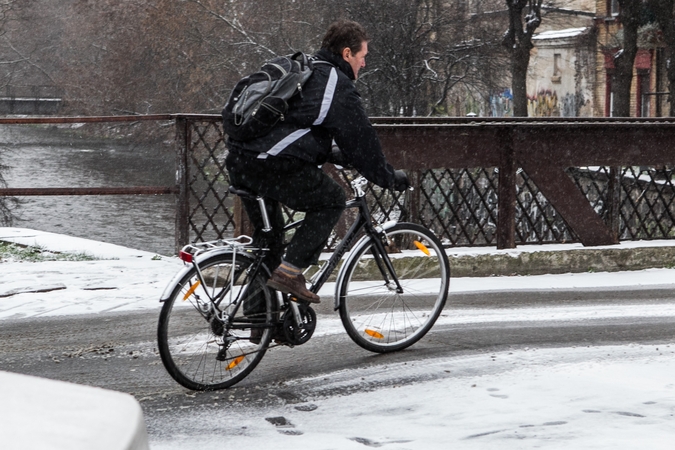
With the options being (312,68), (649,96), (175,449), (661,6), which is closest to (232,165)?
(312,68)

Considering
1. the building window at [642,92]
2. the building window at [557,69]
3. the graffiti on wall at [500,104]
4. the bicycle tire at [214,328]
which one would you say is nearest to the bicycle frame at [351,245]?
the bicycle tire at [214,328]

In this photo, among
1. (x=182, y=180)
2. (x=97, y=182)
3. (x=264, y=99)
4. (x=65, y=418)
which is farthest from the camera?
(x=97, y=182)

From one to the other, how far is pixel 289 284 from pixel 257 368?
0.64 m

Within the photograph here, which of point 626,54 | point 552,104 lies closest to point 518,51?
point 626,54

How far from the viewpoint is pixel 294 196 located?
508 cm

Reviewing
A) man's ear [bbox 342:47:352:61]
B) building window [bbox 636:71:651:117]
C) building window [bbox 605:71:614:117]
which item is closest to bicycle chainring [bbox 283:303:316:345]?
man's ear [bbox 342:47:352:61]

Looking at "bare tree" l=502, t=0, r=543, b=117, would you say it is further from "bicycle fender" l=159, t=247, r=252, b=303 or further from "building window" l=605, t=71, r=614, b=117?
"bicycle fender" l=159, t=247, r=252, b=303

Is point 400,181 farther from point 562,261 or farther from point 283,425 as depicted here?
point 562,261

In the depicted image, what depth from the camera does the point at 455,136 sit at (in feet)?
28.1

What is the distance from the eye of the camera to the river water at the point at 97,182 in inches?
938

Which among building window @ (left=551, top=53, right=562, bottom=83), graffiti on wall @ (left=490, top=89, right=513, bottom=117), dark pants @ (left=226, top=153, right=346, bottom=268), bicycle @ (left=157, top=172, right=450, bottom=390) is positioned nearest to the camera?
bicycle @ (left=157, top=172, right=450, bottom=390)

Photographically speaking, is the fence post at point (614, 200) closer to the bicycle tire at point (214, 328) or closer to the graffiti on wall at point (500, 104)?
the bicycle tire at point (214, 328)

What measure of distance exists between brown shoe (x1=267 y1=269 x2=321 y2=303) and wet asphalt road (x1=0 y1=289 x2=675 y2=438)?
17.4 inches

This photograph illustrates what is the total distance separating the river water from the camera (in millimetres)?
23812
